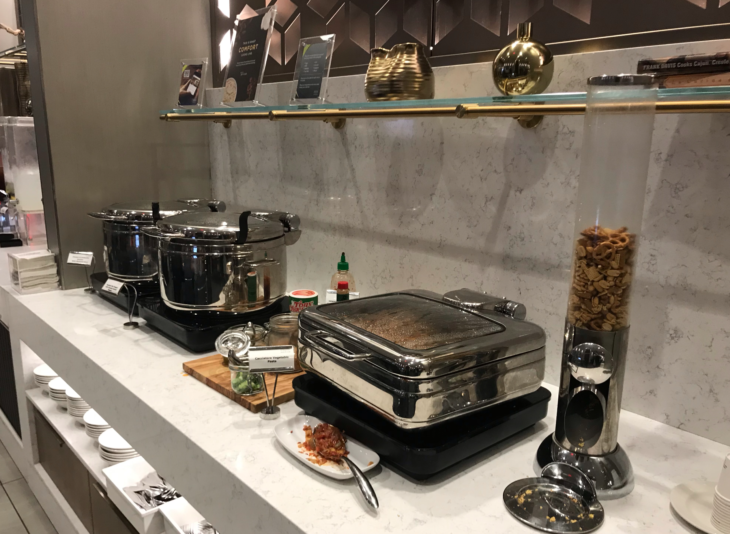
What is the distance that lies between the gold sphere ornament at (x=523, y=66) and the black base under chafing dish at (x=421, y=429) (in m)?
0.56

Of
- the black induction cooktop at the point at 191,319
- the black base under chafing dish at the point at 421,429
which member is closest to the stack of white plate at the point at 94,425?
the black induction cooktop at the point at 191,319

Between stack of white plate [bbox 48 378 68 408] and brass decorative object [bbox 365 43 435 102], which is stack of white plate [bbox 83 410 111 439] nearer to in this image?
stack of white plate [bbox 48 378 68 408]

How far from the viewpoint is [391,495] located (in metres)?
0.85

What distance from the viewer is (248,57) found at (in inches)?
66.2

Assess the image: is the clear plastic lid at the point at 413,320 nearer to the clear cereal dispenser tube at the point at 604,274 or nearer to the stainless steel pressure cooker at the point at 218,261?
the clear cereal dispenser tube at the point at 604,274

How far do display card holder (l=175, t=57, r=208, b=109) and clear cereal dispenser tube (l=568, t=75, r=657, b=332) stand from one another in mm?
1483

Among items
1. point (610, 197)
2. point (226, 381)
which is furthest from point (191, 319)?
Result: point (610, 197)

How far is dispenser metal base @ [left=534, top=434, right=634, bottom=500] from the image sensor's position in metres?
0.85

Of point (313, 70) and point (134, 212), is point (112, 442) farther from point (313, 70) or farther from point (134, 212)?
point (313, 70)

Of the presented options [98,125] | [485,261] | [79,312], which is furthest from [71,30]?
[485,261]

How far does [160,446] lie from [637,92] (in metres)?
1.03

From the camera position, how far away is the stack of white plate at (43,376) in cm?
196

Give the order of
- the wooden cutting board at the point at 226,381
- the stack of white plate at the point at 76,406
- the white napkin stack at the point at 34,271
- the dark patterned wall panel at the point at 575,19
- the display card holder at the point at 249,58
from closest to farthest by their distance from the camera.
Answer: the dark patterned wall panel at the point at 575,19, the wooden cutting board at the point at 226,381, the display card holder at the point at 249,58, the stack of white plate at the point at 76,406, the white napkin stack at the point at 34,271

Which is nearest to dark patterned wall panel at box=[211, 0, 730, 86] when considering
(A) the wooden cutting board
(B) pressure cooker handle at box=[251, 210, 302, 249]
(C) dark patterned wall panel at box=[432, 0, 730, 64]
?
(C) dark patterned wall panel at box=[432, 0, 730, 64]
